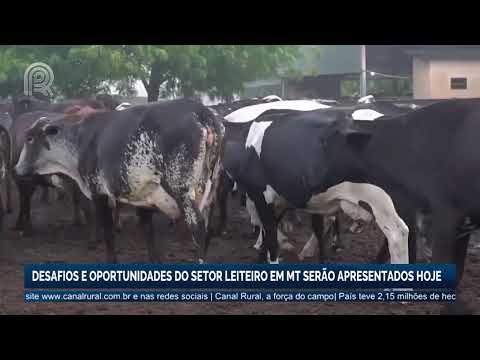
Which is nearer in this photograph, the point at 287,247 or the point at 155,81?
the point at 287,247

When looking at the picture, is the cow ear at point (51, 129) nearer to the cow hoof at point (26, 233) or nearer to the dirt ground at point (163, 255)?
the dirt ground at point (163, 255)

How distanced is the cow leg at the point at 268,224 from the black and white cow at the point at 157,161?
54 centimetres

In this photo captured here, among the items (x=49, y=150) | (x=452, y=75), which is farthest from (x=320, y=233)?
(x=452, y=75)

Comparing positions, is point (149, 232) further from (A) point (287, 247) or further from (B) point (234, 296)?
(B) point (234, 296)

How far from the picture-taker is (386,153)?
637 cm

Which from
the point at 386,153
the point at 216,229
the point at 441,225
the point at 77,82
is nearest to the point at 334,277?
the point at 441,225

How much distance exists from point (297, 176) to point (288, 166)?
196 millimetres

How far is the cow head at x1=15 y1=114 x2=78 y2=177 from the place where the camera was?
841 cm

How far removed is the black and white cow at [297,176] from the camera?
6461mm

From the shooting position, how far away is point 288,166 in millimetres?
7266

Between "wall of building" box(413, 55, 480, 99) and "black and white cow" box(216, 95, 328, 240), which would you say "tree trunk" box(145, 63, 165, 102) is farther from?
"wall of building" box(413, 55, 480, 99)

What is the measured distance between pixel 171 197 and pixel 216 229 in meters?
3.06

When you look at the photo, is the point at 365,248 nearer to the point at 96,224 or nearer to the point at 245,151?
the point at 245,151

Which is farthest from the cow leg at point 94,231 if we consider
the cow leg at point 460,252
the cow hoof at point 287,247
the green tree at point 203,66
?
the green tree at point 203,66
